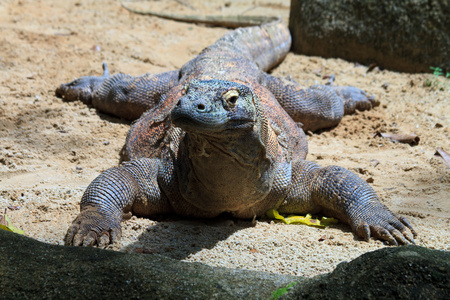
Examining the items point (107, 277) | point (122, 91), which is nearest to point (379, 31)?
point (122, 91)

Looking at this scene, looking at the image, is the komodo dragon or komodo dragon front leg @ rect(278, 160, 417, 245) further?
komodo dragon front leg @ rect(278, 160, 417, 245)

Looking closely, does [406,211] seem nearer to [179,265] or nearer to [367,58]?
[179,265]

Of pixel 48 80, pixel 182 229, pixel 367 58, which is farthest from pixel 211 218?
pixel 367 58

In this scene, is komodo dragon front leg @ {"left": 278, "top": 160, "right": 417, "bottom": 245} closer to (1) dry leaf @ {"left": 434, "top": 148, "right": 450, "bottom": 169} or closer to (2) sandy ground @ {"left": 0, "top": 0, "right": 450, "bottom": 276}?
(2) sandy ground @ {"left": 0, "top": 0, "right": 450, "bottom": 276}

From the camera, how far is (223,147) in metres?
3.62

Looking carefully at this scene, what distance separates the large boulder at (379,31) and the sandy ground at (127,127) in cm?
26

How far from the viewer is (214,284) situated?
2.61 m

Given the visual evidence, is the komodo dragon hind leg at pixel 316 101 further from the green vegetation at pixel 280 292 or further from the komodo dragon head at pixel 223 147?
the green vegetation at pixel 280 292

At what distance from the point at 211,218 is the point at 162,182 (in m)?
0.54

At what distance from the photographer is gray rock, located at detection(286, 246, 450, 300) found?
89.5 inches

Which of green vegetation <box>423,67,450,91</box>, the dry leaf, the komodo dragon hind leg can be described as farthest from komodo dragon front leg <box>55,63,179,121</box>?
green vegetation <box>423,67,450,91</box>

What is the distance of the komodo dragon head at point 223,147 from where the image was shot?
10.8 ft

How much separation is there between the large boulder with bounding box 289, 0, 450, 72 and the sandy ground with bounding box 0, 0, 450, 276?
0.26 meters

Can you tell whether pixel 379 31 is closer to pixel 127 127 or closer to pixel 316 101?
pixel 316 101
